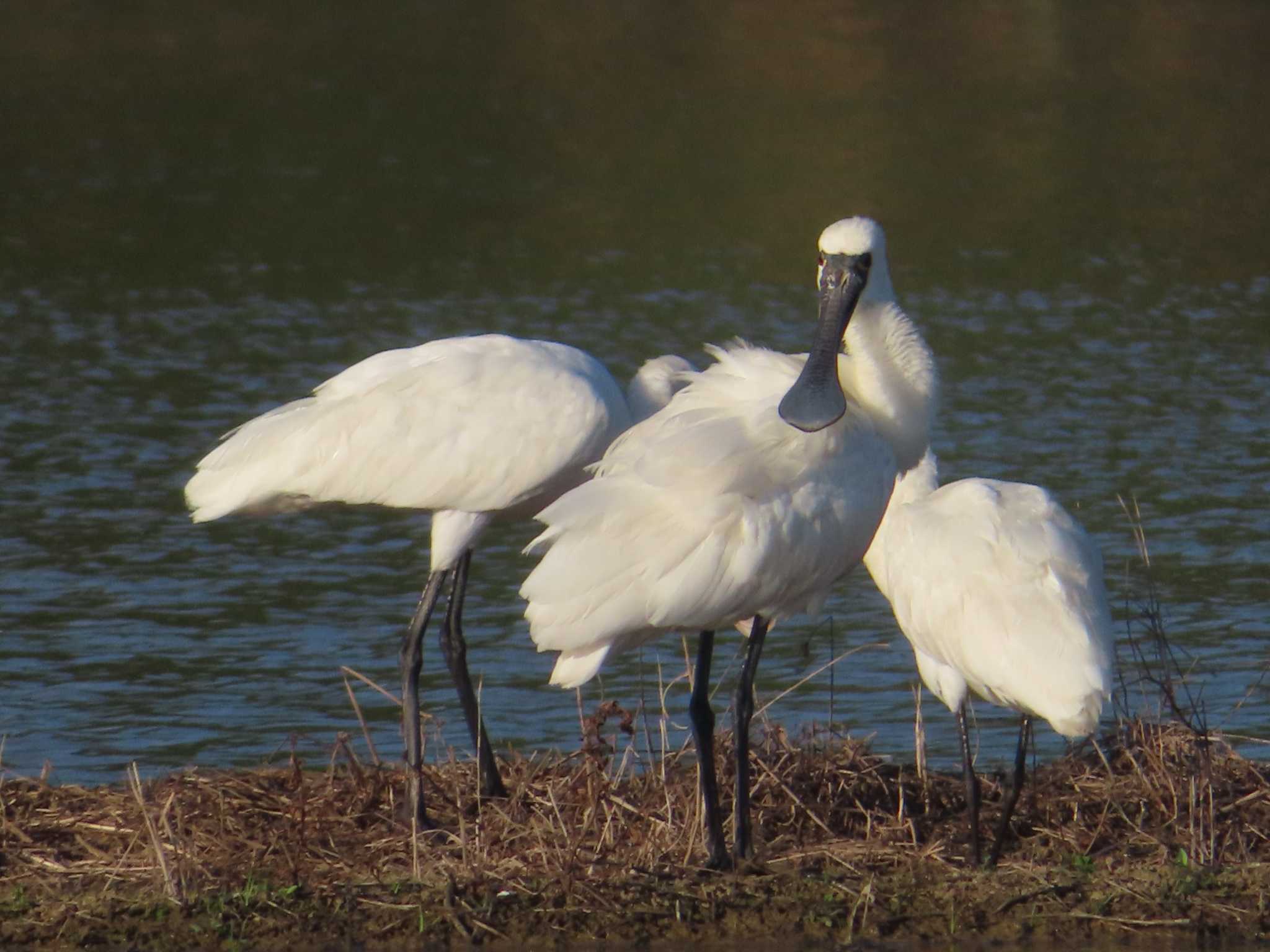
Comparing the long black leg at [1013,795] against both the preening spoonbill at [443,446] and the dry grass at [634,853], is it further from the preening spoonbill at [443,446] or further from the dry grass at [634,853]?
the preening spoonbill at [443,446]

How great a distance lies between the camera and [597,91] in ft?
93.8

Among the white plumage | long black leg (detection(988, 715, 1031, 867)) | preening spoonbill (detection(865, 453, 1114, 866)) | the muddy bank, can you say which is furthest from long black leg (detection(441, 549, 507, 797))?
long black leg (detection(988, 715, 1031, 867))

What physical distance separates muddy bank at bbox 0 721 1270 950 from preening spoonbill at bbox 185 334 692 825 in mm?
496

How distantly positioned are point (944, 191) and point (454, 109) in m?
6.63

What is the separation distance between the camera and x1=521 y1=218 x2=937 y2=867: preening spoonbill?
6.70m

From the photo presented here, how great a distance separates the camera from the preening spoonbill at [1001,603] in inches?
275

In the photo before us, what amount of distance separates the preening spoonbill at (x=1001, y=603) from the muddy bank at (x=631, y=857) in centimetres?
33

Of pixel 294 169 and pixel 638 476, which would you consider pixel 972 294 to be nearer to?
pixel 294 169

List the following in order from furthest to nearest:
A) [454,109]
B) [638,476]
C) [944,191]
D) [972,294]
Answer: [454,109], [944,191], [972,294], [638,476]

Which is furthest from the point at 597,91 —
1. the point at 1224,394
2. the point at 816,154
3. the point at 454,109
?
the point at 1224,394

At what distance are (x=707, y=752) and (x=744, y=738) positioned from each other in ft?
0.49

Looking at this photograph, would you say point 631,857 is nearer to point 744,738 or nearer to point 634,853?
point 634,853

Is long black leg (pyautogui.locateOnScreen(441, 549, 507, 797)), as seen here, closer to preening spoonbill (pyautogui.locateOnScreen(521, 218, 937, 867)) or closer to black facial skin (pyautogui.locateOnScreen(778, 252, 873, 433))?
preening spoonbill (pyautogui.locateOnScreen(521, 218, 937, 867))

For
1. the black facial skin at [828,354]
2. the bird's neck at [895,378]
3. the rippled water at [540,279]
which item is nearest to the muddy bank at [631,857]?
the rippled water at [540,279]
